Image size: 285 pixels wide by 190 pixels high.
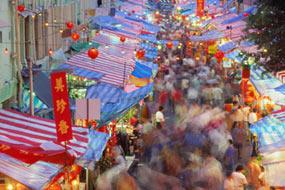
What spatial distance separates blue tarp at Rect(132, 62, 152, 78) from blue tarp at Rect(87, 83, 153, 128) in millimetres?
4342

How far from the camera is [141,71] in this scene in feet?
65.7

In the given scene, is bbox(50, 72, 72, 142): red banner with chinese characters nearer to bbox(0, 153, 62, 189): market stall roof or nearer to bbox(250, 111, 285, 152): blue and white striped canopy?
bbox(0, 153, 62, 189): market stall roof

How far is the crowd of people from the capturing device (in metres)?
11.7

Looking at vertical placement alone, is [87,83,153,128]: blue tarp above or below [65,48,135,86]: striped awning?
below

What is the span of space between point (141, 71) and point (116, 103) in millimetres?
6679

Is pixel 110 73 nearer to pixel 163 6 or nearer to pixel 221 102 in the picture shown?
pixel 221 102

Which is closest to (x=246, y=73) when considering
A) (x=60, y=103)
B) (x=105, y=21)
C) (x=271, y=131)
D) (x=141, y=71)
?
(x=141, y=71)

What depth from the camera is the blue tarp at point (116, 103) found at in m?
12.8

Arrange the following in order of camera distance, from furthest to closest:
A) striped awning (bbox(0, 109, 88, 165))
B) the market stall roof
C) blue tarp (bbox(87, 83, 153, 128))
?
blue tarp (bbox(87, 83, 153, 128)), striped awning (bbox(0, 109, 88, 165)), the market stall roof

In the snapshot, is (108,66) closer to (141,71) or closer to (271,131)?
(141,71)

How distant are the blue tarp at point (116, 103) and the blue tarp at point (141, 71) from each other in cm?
434

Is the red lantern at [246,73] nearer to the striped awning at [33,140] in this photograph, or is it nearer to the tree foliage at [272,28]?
the tree foliage at [272,28]

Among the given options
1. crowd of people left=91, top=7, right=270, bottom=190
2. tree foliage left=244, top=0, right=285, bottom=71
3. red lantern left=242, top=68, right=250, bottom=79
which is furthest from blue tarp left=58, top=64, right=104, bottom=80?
red lantern left=242, top=68, right=250, bottom=79

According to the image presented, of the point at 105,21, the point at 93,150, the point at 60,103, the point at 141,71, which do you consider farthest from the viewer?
the point at 105,21
